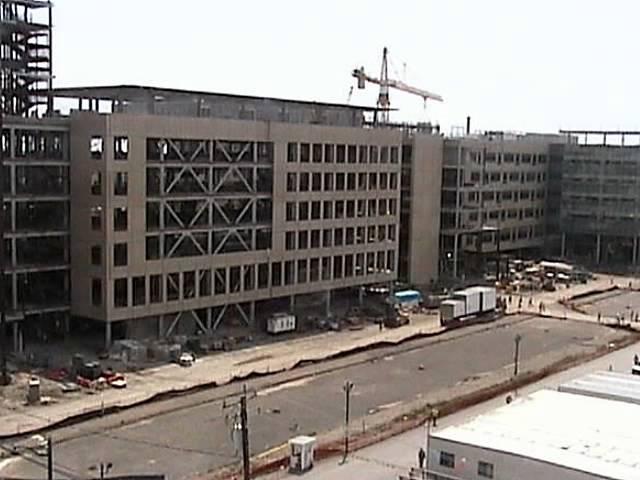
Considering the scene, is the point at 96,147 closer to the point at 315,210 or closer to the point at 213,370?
the point at 213,370

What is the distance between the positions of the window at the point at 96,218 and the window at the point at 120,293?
257 cm

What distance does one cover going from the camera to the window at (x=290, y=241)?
177 feet

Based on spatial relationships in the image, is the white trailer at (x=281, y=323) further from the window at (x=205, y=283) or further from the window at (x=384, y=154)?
the window at (x=384, y=154)

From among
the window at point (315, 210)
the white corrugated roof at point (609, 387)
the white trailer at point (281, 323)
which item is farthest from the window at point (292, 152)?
the white corrugated roof at point (609, 387)

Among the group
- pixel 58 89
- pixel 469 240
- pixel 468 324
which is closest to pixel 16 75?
pixel 58 89

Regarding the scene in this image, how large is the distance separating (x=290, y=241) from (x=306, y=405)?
1741 centimetres

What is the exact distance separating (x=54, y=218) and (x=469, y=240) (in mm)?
40271

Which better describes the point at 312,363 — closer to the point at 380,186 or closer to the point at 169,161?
the point at 169,161

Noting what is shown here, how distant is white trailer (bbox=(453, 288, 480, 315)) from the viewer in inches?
2264

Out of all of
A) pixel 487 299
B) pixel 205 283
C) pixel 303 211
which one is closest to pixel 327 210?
pixel 303 211

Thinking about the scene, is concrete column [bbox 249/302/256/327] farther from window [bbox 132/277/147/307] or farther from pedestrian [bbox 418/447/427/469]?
pedestrian [bbox 418/447/427/469]

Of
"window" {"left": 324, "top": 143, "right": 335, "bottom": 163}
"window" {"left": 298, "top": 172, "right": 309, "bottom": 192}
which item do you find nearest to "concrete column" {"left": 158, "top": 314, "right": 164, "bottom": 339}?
"window" {"left": 298, "top": 172, "right": 309, "bottom": 192}

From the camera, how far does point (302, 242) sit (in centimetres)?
5491

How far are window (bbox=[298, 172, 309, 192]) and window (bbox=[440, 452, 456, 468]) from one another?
95.4 ft
